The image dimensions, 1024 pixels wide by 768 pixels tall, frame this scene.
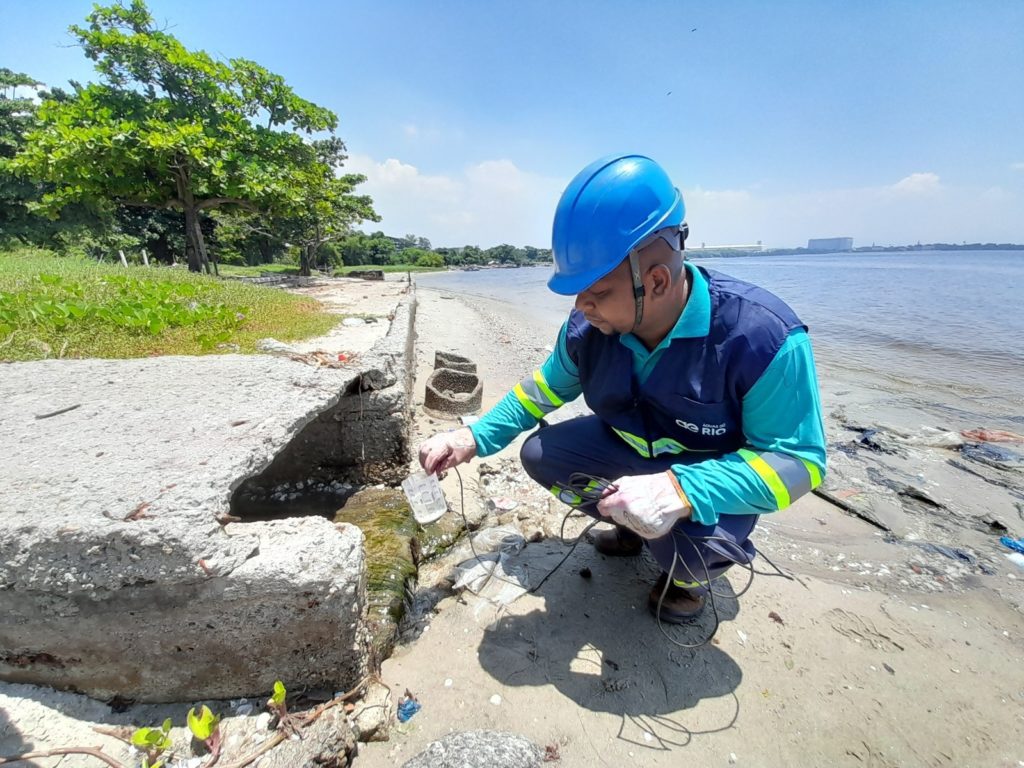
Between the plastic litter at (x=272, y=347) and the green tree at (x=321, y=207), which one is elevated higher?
the green tree at (x=321, y=207)

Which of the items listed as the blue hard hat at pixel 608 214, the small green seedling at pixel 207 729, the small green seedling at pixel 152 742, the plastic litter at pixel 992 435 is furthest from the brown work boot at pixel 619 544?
the plastic litter at pixel 992 435

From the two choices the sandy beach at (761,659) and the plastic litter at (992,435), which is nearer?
the sandy beach at (761,659)

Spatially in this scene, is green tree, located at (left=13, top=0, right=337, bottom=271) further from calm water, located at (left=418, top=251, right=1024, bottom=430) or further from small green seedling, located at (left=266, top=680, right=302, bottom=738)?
small green seedling, located at (left=266, top=680, right=302, bottom=738)

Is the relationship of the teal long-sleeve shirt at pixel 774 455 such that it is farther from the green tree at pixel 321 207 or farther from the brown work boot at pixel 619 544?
the green tree at pixel 321 207

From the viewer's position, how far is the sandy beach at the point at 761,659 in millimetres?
1659

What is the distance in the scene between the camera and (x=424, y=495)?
7.39 feet

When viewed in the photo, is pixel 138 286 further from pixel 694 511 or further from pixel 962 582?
pixel 962 582

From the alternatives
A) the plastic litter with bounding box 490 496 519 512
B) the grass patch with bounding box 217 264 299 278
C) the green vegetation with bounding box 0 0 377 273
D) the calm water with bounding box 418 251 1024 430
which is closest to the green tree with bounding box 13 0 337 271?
the green vegetation with bounding box 0 0 377 273

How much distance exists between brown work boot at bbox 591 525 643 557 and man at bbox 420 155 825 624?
1.65 feet

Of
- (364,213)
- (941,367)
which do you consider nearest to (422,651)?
(941,367)

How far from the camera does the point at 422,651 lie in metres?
2.00

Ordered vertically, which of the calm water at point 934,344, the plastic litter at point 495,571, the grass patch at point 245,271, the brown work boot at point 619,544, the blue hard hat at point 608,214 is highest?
the blue hard hat at point 608,214

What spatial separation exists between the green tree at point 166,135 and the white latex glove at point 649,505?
1293cm

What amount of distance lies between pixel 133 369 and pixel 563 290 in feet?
9.11
